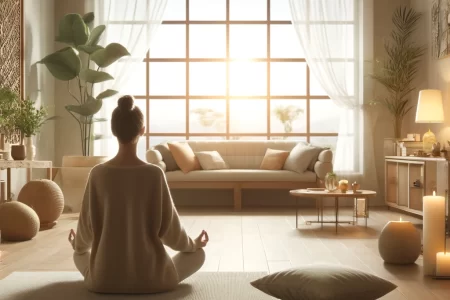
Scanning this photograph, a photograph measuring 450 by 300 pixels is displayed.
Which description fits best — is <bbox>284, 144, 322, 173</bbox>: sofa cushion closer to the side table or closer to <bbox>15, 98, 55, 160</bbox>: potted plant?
the side table

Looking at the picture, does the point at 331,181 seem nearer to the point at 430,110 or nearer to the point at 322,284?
the point at 430,110

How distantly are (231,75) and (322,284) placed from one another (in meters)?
6.39

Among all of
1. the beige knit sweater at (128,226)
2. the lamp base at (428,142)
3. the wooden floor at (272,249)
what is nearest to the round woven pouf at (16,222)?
the wooden floor at (272,249)

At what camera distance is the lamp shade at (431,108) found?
21.9ft

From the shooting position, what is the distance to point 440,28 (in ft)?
23.4

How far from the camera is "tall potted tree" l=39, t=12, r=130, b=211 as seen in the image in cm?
745

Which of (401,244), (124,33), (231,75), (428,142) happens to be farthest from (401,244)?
(124,33)

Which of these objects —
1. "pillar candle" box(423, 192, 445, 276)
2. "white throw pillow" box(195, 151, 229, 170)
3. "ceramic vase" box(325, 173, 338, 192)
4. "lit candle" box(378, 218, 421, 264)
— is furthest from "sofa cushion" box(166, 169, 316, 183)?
"pillar candle" box(423, 192, 445, 276)

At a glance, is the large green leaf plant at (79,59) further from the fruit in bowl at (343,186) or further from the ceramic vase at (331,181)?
the fruit in bowl at (343,186)

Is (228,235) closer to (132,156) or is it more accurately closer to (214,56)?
(132,156)

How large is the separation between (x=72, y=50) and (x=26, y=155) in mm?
→ 1501

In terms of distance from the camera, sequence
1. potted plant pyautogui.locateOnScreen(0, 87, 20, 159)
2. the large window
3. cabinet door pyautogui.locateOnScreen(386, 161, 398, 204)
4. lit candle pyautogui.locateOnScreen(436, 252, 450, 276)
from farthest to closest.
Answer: the large window < cabinet door pyautogui.locateOnScreen(386, 161, 398, 204) < potted plant pyautogui.locateOnScreen(0, 87, 20, 159) < lit candle pyautogui.locateOnScreen(436, 252, 450, 276)

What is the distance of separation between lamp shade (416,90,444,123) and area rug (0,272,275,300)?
3.95 meters

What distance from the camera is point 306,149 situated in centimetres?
765
